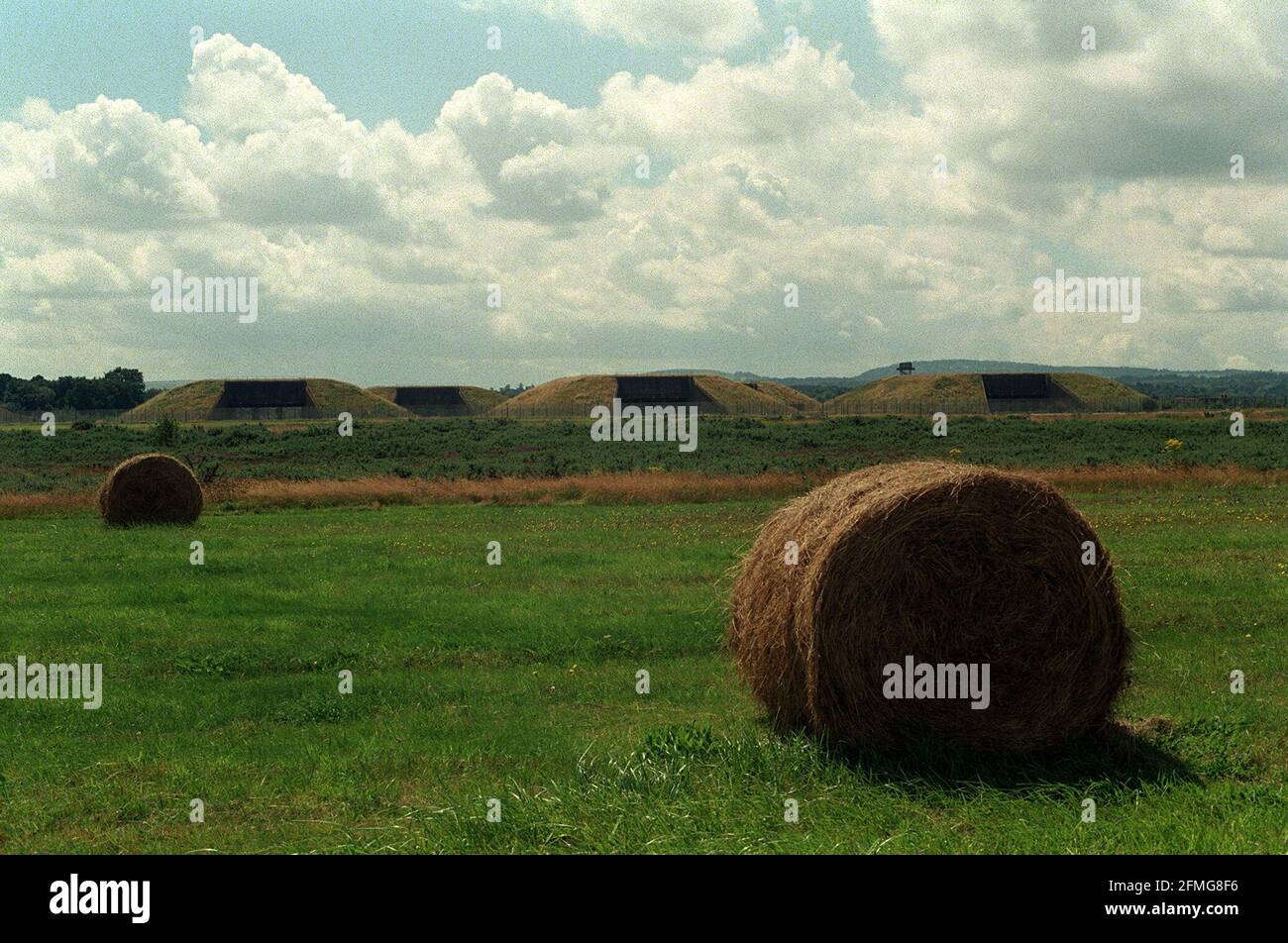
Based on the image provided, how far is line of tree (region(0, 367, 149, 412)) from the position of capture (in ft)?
463

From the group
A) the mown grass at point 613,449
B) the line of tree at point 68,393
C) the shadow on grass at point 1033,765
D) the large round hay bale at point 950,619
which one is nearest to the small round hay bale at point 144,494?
the mown grass at point 613,449

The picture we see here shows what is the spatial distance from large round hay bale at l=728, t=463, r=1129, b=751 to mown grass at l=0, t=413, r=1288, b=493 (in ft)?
107

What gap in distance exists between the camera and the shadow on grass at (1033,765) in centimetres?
869

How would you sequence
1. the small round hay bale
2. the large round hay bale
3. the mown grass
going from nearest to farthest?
1. the large round hay bale
2. the small round hay bale
3. the mown grass

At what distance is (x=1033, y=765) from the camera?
911cm

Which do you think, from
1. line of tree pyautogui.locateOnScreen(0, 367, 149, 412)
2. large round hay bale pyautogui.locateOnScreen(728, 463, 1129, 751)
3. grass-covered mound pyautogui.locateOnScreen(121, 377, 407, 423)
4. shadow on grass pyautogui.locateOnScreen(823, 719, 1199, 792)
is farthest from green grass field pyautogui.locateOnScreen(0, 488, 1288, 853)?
line of tree pyautogui.locateOnScreen(0, 367, 149, 412)

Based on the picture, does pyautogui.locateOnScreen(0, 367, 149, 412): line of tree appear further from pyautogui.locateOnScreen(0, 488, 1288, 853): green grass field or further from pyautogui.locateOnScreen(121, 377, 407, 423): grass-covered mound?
pyautogui.locateOnScreen(0, 488, 1288, 853): green grass field

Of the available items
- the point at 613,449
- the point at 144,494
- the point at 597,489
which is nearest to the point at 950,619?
the point at 144,494

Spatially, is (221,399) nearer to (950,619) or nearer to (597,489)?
(597,489)

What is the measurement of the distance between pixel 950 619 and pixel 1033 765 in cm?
134

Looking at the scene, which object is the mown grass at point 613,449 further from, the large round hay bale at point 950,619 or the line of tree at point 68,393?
the line of tree at point 68,393

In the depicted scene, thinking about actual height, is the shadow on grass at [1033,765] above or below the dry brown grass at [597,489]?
below

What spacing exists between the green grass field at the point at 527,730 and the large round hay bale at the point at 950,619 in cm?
38
